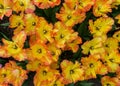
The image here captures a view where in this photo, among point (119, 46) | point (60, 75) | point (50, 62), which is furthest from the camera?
point (119, 46)

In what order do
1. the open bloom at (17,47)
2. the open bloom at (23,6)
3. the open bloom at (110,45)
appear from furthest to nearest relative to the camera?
1. the open bloom at (110,45)
2. the open bloom at (23,6)
3. the open bloom at (17,47)

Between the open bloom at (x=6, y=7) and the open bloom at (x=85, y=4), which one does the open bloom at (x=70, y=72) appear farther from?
the open bloom at (x=6, y=7)

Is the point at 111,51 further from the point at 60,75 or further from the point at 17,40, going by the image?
the point at 17,40

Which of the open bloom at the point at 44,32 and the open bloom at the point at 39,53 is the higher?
the open bloom at the point at 44,32

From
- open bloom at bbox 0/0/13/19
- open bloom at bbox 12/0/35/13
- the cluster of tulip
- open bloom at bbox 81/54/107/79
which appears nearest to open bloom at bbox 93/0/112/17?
the cluster of tulip

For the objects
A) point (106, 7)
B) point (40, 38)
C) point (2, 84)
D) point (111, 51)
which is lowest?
point (2, 84)

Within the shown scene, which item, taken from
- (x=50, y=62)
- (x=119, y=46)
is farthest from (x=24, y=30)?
(x=119, y=46)

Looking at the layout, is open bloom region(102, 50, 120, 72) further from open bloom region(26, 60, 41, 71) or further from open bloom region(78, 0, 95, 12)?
open bloom region(26, 60, 41, 71)

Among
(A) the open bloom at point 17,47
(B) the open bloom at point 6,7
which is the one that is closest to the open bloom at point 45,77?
(A) the open bloom at point 17,47
